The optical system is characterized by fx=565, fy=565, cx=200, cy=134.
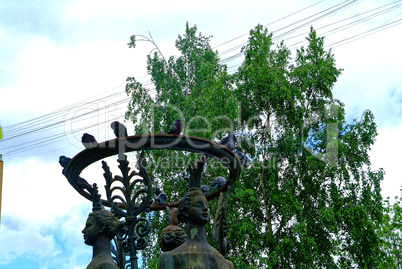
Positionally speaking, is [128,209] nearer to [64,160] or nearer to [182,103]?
[64,160]

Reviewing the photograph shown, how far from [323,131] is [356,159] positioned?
6.18ft

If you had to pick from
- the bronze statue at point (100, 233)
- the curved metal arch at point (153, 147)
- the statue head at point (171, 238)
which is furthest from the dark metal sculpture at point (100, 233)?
the statue head at point (171, 238)

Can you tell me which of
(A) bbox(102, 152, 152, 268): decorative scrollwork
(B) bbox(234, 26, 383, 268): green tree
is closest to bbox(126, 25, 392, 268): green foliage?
(B) bbox(234, 26, 383, 268): green tree

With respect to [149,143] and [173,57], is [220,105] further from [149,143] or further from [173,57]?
[149,143]

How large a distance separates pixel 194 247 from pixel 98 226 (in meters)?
1.24

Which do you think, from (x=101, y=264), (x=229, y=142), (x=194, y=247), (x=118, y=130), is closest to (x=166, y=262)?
(x=194, y=247)

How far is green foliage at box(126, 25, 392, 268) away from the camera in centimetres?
2245

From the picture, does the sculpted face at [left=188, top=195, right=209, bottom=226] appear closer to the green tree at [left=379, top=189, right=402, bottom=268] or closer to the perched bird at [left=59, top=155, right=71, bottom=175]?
the perched bird at [left=59, top=155, right=71, bottom=175]

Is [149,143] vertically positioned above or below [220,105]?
below

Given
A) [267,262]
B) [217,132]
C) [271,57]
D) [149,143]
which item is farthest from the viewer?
[271,57]

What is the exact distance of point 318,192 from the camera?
23734 mm


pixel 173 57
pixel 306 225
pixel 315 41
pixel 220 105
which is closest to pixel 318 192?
pixel 306 225

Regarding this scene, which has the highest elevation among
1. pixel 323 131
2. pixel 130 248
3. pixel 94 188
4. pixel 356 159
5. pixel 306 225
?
pixel 323 131

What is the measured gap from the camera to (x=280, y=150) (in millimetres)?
24672
